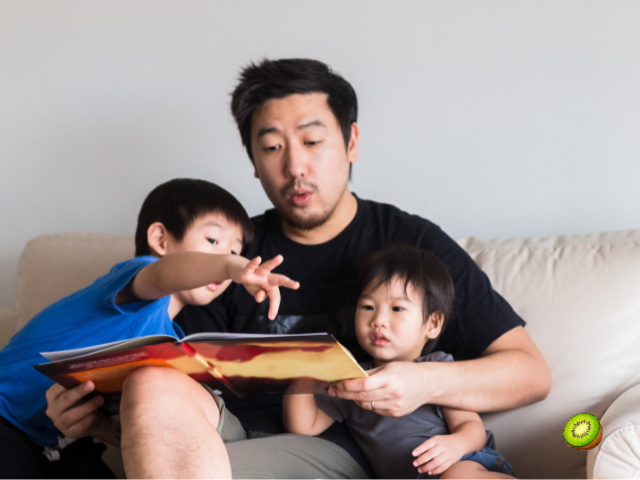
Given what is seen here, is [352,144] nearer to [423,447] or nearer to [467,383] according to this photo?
[467,383]

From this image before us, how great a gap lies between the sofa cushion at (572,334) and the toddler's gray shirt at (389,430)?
0.66ft

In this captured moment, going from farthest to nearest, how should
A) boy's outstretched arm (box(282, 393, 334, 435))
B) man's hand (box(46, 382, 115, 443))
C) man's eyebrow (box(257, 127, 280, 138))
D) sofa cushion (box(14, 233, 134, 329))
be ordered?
sofa cushion (box(14, 233, 134, 329)) < man's eyebrow (box(257, 127, 280, 138)) < boy's outstretched arm (box(282, 393, 334, 435)) < man's hand (box(46, 382, 115, 443))

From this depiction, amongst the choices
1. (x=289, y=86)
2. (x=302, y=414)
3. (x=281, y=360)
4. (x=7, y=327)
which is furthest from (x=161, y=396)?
(x=7, y=327)

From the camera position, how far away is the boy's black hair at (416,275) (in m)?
1.32

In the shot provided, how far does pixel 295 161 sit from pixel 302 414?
648mm

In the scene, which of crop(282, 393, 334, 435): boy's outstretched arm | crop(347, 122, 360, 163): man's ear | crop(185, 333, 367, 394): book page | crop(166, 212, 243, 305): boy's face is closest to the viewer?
crop(185, 333, 367, 394): book page

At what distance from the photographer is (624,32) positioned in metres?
1.71

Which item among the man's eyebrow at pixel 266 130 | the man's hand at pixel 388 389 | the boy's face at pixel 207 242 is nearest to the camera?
the man's hand at pixel 388 389

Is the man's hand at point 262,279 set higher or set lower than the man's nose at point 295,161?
lower

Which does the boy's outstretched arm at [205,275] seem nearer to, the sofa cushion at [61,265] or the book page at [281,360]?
the book page at [281,360]

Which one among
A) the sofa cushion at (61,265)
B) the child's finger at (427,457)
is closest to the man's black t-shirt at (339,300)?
the child's finger at (427,457)

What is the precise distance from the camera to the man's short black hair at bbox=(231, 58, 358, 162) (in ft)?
5.06

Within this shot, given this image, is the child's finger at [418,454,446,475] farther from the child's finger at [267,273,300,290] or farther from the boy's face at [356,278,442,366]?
the child's finger at [267,273,300,290]

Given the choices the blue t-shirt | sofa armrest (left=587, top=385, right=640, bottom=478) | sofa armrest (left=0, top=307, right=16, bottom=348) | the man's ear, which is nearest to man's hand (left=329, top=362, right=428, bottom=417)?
sofa armrest (left=587, top=385, right=640, bottom=478)
